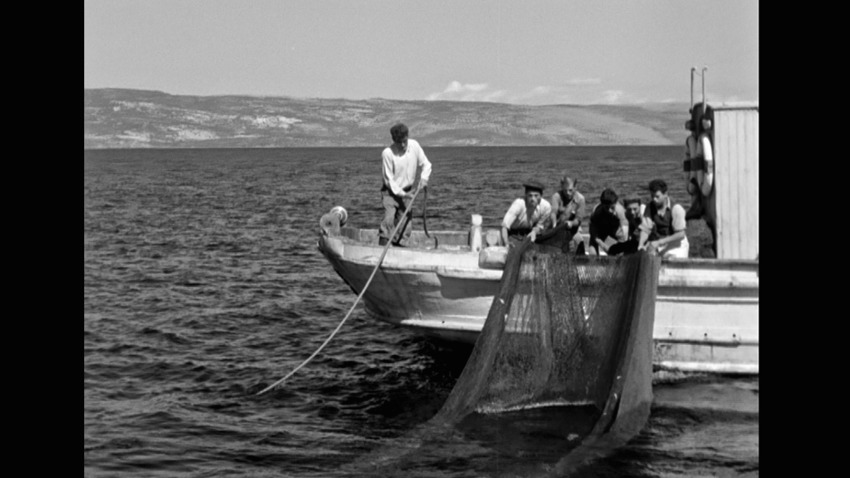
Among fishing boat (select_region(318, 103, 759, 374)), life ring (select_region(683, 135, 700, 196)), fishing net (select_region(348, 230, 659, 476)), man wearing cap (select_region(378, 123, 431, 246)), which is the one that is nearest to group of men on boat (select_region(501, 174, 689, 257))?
fishing boat (select_region(318, 103, 759, 374))

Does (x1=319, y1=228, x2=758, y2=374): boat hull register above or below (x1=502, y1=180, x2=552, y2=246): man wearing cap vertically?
below

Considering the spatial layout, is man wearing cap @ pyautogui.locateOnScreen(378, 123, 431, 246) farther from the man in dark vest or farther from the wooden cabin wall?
the wooden cabin wall

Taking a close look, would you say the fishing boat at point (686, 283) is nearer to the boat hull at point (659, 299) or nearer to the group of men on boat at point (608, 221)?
the boat hull at point (659, 299)

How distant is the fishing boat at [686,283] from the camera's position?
41.5 feet

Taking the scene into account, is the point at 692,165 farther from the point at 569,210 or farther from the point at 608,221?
the point at 569,210

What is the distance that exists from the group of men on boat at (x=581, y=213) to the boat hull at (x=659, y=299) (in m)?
0.47

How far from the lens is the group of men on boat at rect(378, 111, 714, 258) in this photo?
1252 centimetres

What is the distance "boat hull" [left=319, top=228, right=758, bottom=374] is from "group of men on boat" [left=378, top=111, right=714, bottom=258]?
0.47 meters

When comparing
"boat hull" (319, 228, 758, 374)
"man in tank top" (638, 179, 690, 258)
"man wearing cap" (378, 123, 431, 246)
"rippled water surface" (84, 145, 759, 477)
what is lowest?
"rippled water surface" (84, 145, 759, 477)

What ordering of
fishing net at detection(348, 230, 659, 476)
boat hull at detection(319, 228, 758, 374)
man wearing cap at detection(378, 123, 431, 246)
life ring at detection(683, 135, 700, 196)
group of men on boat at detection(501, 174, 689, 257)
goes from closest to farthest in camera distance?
1. fishing net at detection(348, 230, 659, 476)
2. group of men on boat at detection(501, 174, 689, 257)
3. boat hull at detection(319, 228, 758, 374)
4. man wearing cap at detection(378, 123, 431, 246)
5. life ring at detection(683, 135, 700, 196)

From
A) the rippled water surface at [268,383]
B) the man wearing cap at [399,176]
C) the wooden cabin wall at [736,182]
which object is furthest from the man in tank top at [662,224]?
the man wearing cap at [399,176]

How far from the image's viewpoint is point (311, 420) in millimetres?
12367
